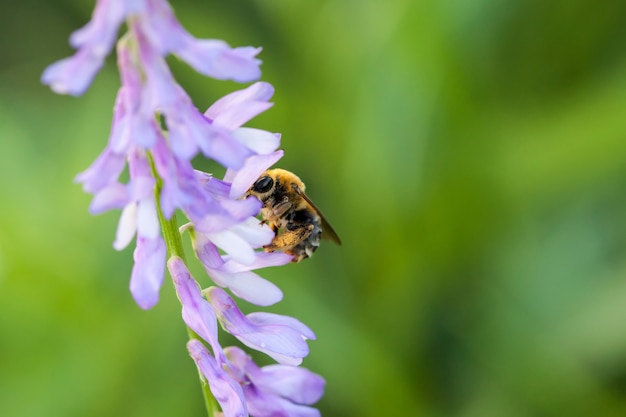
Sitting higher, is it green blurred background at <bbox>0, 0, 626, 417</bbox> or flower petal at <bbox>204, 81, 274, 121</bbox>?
green blurred background at <bbox>0, 0, 626, 417</bbox>

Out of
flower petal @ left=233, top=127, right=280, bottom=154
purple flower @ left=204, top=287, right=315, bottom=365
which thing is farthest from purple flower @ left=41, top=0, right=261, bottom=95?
purple flower @ left=204, top=287, right=315, bottom=365

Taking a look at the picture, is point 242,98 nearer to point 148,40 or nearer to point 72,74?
point 148,40

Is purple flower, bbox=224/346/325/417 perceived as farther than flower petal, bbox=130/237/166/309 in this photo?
Yes

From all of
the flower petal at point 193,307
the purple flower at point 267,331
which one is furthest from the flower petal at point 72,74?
the purple flower at point 267,331

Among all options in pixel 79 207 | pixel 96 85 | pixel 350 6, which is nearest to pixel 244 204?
pixel 79 207

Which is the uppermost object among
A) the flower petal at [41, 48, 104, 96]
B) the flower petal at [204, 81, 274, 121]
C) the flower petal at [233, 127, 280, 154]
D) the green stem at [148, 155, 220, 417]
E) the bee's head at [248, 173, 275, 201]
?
the bee's head at [248, 173, 275, 201]

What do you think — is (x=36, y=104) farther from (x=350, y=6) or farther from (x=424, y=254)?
(x=424, y=254)

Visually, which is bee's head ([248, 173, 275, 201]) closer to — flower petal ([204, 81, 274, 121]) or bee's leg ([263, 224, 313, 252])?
bee's leg ([263, 224, 313, 252])

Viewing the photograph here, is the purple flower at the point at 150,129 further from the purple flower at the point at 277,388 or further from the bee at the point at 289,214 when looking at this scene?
the bee at the point at 289,214
